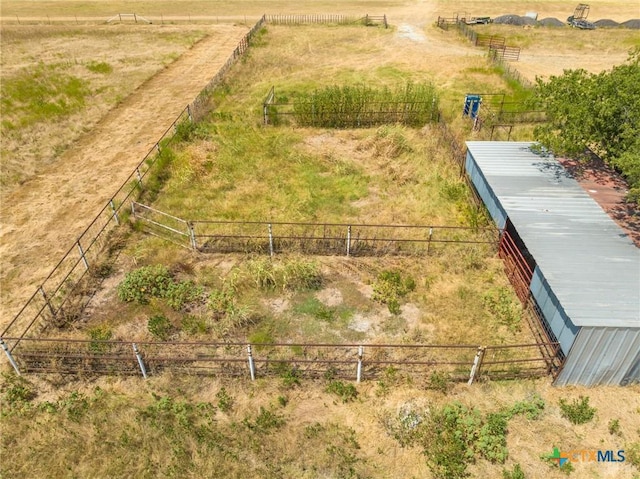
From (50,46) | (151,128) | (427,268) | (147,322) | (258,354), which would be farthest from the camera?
(50,46)

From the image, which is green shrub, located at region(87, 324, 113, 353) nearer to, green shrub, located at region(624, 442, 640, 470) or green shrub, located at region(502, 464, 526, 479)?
green shrub, located at region(502, 464, 526, 479)

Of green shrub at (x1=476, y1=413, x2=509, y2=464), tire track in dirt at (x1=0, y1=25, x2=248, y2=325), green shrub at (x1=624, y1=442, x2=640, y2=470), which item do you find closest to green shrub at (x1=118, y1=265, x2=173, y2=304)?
tire track in dirt at (x1=0, y1=25, x2=248, y2=325)

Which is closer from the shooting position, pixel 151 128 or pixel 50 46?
pixel 151 128

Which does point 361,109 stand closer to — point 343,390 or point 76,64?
point 343,390

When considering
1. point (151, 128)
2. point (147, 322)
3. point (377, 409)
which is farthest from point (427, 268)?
point (151, 128)

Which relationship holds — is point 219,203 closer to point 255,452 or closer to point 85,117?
point 255,452

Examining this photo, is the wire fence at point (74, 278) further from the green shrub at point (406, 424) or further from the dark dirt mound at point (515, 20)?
the dark dirt mound at point (515, 20)

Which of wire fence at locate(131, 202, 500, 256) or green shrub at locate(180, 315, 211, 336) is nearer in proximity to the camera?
green shrub at locate(180, 315, 211, 336)
